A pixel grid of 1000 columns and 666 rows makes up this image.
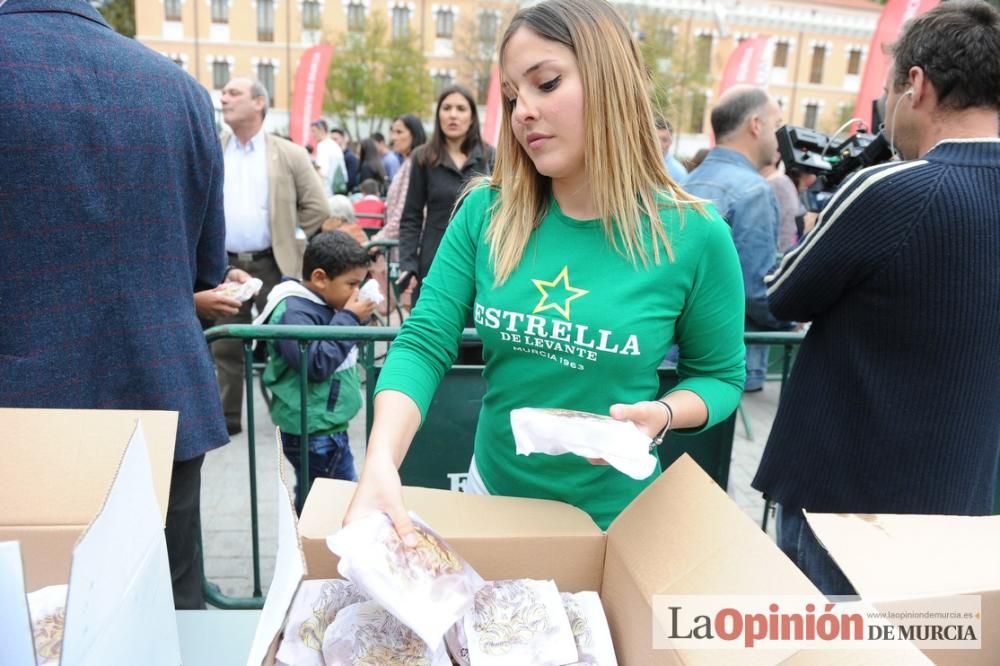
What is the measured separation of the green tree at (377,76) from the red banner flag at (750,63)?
1068 inches

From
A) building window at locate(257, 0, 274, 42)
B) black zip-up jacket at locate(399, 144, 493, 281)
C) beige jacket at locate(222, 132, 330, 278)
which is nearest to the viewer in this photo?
black zip-up jacket at locate(399, 144, 493, 281)

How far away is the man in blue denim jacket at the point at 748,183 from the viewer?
345 cm

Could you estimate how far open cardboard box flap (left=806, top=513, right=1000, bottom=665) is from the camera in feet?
3.31

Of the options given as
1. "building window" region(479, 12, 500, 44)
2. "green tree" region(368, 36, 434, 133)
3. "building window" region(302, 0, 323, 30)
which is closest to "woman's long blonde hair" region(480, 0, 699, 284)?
"green tree" region(368, 36, 434, 133)

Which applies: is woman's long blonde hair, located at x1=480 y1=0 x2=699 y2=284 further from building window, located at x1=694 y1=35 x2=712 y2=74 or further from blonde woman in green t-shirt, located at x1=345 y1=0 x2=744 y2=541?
building window, located at x1=694 y1=35 x2=712 y2=74

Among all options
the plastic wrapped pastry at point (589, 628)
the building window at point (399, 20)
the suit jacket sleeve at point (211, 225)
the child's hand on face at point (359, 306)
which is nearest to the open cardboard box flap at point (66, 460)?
the plastic wrapped pastry at point (589, 628)

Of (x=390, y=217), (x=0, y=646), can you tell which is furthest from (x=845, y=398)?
(x=390, y=217)

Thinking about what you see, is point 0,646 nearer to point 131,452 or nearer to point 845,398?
point 131,452

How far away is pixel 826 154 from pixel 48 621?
325cm

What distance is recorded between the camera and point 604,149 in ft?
5.01

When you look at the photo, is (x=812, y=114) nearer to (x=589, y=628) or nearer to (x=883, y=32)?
(x=883, y=32)

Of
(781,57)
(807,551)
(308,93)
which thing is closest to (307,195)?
(807,551)

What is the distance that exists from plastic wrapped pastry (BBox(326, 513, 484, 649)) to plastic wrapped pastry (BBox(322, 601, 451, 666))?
0.19 feet

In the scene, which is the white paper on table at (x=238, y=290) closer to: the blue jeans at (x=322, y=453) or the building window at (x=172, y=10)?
the blue jeans at (x=322, y=453)
